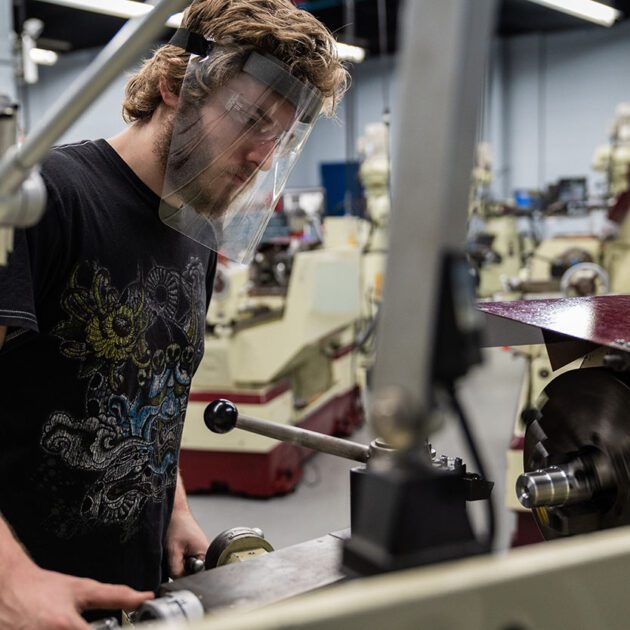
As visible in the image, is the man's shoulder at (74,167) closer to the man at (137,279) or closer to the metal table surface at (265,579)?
the man at (137,279)

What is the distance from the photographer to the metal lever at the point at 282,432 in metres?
0.98

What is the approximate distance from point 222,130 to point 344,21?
28.6 ft

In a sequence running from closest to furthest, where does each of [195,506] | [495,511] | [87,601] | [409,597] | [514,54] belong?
[409,597] < [495,511] < [87,601] < [195,506] < [514,54]

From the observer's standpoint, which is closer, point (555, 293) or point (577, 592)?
point (577, 592)

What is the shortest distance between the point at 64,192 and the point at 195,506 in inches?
99.1

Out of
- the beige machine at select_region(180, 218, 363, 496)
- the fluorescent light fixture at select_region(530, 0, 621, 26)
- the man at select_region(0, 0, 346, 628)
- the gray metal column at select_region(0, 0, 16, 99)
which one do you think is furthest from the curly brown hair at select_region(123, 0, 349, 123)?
the fluorescent light fixture at select_region(530, 0, 621, 26)

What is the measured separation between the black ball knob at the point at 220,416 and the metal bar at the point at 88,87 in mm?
514

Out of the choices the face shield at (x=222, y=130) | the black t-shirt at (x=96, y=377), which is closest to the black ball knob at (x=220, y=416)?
the black t-shirt at (x=96, y=377)

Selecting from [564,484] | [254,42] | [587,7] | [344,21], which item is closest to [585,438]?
[564,484]

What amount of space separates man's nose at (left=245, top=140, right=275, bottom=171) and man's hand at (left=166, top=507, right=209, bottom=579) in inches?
24.1

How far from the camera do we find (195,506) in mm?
3367

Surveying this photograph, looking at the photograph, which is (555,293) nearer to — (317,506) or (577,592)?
(317,506)

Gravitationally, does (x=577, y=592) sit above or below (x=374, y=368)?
below

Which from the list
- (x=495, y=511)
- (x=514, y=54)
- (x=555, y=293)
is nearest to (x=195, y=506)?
(x=555, y=293)
